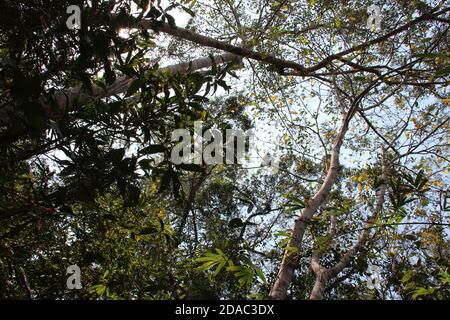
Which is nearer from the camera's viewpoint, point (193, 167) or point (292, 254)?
point (193, 167)

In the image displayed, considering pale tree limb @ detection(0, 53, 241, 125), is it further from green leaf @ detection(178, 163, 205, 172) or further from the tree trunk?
the tree trunk

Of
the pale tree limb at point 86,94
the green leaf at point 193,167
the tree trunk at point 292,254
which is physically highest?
the pale tree limb at point 86,94

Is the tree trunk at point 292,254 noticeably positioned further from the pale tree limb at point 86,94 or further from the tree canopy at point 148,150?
the pale tree limb at point 86,94

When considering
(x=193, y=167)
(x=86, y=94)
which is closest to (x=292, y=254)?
(x=193, y=167)

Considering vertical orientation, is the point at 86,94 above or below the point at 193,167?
above

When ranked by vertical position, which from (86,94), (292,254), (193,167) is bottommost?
(292,254)

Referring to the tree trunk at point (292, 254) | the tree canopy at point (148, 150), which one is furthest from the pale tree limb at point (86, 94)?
the tree trunk at point (292, 254)

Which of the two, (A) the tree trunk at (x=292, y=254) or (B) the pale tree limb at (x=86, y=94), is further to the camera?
(A) the tree trunk at (x=292, y=254)

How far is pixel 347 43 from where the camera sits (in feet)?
19.0

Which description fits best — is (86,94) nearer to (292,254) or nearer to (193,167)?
(193,167)

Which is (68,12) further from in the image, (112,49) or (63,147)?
(63,147)

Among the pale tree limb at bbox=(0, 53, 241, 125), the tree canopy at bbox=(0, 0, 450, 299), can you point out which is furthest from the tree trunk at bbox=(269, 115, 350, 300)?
the pale tree limb at bbox=(0, 53, 241, 125)

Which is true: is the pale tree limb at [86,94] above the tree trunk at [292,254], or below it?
above

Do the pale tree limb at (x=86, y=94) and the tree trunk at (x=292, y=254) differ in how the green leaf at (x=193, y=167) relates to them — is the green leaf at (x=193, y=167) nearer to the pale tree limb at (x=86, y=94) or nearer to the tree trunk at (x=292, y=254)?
the pale tree limb at (x=86, y=94)
